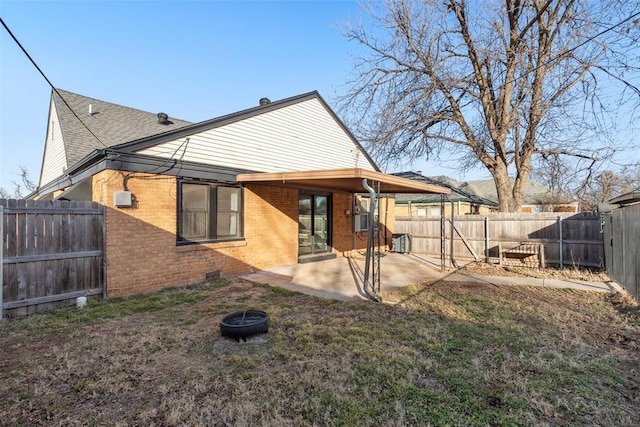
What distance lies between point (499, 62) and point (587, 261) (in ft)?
24.4

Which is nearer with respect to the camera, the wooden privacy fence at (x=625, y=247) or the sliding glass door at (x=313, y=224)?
the wooden privacy fence at (x=625, y=247)

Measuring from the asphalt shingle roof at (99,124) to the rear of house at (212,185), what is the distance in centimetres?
4

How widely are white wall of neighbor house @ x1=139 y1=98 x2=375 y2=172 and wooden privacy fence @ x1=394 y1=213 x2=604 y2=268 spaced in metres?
4.28

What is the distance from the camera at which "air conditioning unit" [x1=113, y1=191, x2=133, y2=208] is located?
635 cm

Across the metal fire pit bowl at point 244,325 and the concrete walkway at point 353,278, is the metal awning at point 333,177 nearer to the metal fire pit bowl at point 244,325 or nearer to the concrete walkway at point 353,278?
the concrete walkway at point 353,278

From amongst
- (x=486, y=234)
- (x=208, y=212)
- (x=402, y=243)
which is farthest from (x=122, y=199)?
(x=486, y=234)

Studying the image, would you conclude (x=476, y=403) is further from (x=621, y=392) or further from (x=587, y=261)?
(x=587, y=261)

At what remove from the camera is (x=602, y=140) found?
1215 cm

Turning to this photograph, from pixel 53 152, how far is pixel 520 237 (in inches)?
684

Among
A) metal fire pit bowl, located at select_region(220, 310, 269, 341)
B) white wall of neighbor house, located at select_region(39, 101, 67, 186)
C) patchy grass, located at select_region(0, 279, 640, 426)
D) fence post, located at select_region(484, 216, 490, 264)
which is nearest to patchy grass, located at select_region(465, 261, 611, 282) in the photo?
fence post, located at select_region(484, 216, 490, 264)

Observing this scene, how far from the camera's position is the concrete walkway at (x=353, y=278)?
727 cm

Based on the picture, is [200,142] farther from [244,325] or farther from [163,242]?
[244,325]

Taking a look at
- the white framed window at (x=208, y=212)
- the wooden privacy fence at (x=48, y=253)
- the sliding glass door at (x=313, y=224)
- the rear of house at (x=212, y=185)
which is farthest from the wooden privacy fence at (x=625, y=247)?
the wooden privacy fence at (x=48, y=253)

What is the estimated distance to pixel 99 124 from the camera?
34.2 feet
